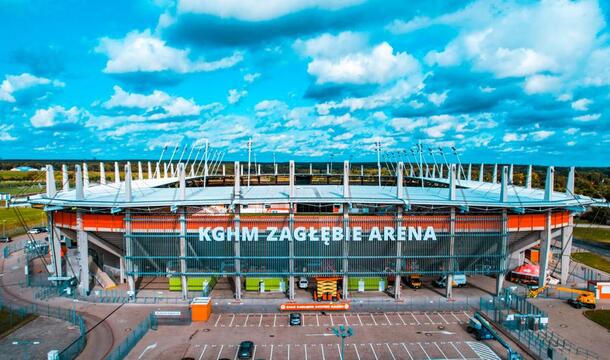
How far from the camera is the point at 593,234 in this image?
10681 cm

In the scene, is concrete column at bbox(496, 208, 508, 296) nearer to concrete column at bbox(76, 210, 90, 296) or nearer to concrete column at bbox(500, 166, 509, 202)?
concrete column at bbox(500, 166, 509, 202)

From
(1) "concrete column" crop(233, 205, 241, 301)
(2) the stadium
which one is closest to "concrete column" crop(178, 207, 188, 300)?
(2) the stadium

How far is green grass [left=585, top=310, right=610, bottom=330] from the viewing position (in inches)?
1885

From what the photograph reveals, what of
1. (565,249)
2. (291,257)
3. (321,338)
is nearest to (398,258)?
(291,257)

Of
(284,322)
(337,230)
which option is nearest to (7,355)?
(284,322)

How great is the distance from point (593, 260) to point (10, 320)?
91.2 metres

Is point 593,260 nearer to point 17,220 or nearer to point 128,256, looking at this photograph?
point 128,256

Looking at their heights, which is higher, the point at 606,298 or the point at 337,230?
the point at 337,230

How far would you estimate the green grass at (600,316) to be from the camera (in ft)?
157

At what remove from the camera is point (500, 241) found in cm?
5778

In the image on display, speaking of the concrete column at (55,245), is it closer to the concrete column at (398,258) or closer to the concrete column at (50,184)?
the concrete column at (50,184)

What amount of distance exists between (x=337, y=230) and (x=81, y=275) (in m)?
33.9

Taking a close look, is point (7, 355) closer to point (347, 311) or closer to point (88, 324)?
point (88, 324)

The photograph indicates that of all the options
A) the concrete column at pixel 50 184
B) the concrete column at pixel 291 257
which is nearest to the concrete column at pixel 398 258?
the concrete column at pixel 291 257
